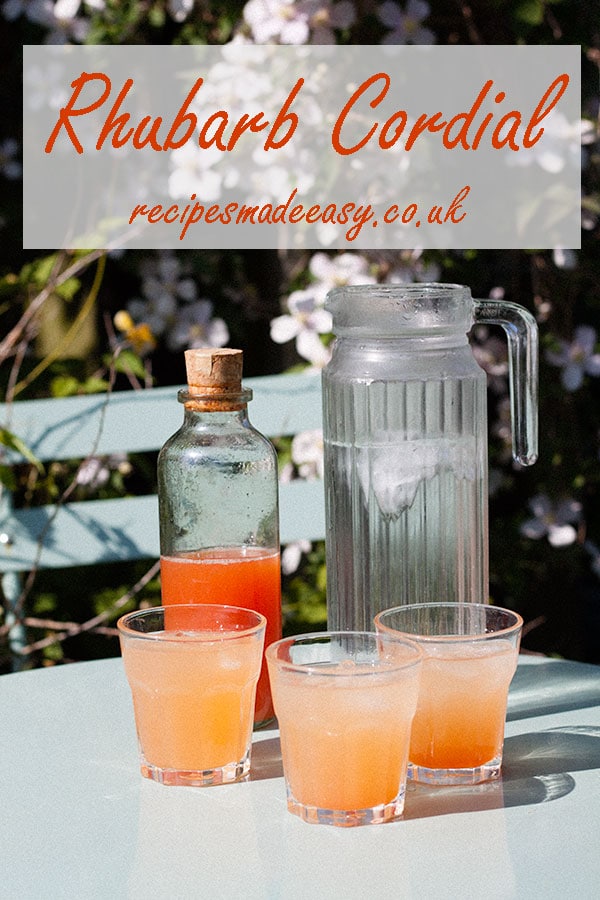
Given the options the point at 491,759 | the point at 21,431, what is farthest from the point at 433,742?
the point at 21,431

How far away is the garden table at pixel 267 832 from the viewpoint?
0.78 m

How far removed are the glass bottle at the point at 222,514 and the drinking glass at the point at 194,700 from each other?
0.29 ft

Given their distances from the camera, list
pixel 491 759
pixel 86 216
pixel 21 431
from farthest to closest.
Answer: pixel 86 216 → pixel 21 431 → pixel 491 759

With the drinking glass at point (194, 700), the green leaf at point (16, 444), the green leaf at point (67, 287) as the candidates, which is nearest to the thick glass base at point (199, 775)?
the drinking glass at point (194, 700)

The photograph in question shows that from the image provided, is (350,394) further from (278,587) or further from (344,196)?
(344,196)

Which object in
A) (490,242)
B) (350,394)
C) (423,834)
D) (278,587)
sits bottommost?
(423,834)

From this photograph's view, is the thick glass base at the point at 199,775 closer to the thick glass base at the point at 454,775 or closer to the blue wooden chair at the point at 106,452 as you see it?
the thick glass base at the point at 454,775

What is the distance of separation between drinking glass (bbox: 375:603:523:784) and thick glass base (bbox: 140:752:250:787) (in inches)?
5.1

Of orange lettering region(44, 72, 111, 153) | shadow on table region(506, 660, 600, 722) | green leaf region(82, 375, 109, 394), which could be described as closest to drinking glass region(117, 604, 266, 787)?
shadow on table region(506, 660, 600, 722)

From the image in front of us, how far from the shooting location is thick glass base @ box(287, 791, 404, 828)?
0.86 meters

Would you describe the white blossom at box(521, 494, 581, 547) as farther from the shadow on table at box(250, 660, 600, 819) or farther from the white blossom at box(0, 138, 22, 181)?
the shadow on table at box(250, 660, 600, 819)

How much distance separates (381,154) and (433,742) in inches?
70.6

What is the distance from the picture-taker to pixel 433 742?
3.09 feet

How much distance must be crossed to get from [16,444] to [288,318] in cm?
63
